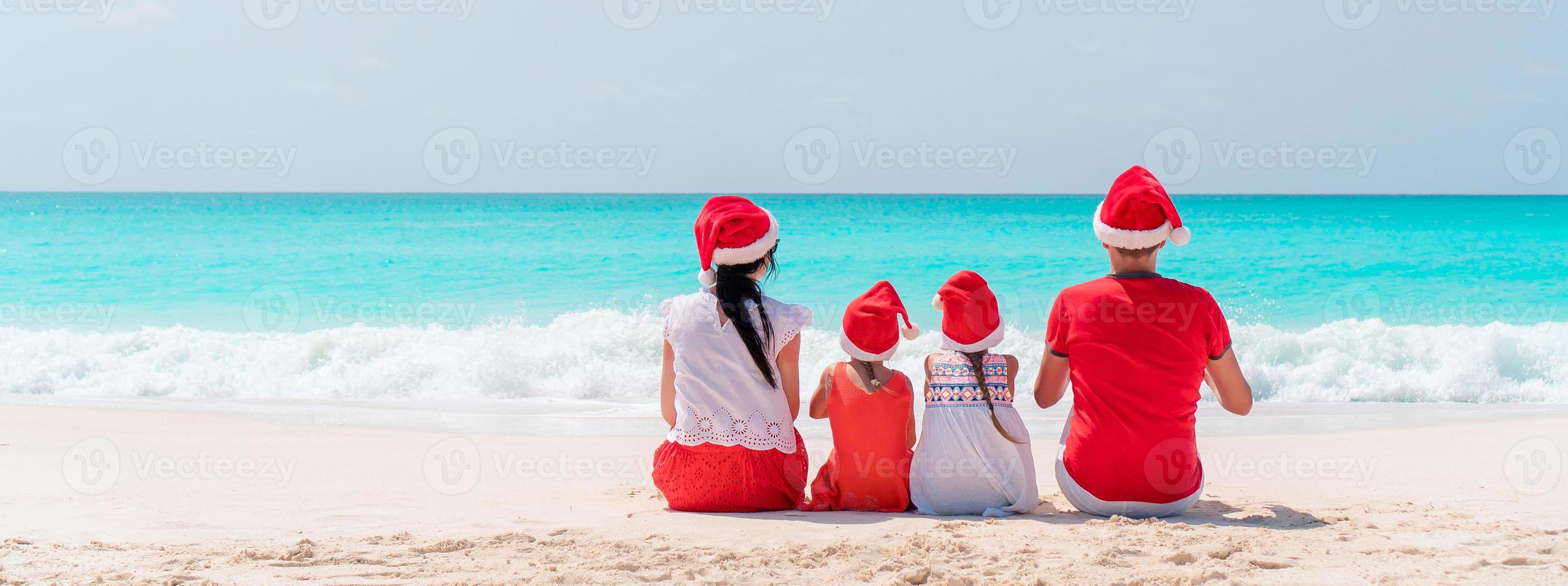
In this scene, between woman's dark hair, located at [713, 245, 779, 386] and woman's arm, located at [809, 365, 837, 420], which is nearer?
woman's dark hair, located at [713, 245, 779, 386]

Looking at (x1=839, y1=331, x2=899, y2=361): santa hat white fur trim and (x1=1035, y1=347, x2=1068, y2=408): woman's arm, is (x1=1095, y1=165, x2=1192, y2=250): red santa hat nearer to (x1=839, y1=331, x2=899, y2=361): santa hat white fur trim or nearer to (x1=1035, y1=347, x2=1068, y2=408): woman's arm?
(x1=1035, y1=347, x2=1068, y2=408): woman's arm

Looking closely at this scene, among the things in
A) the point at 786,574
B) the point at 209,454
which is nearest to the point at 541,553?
the point at 786,574

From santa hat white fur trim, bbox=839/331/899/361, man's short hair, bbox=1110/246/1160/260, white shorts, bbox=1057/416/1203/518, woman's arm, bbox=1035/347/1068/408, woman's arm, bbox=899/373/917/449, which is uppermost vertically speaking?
man's short hair, bbox=1110/246/1160/260

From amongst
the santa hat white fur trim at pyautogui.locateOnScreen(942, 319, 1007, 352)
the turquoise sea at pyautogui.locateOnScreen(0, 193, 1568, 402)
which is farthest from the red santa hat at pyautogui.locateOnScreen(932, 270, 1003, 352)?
the turquoise sea at pyautogui.locateOnScreen(0, 193, 1568, 402)

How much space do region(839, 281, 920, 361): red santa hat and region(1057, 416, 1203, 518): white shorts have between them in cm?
65

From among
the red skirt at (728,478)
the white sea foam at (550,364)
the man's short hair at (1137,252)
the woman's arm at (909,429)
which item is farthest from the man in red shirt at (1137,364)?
the white sea foam at (550,364)

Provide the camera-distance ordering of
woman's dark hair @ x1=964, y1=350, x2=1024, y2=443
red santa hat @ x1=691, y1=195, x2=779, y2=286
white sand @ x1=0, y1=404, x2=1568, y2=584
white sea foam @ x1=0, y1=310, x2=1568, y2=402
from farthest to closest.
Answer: white sea foam @ x1=0, y1=310, x2=1568, y2=402
woman's dark hair @ x1=964, y1=350, x2=1024, y2=443
red santa hat @ x1=691, y1=195, x2=779, y2=286
white sand @ x1=0, y1=404, x2=1568, y2=584

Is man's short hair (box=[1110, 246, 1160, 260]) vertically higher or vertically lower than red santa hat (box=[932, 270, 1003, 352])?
higher

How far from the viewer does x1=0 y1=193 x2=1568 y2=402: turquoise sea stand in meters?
8.44

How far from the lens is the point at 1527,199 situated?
5284cm

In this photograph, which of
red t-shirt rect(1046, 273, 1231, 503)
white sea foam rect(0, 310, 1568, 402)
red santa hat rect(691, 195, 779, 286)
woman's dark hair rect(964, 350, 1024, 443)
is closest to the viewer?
red t-shirt rect(1046, 273, 1231, 503)

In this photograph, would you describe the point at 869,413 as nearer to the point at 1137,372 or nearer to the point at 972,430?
the point at 972,430

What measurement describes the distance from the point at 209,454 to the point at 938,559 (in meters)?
4.23

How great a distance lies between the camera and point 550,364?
8.76 m
